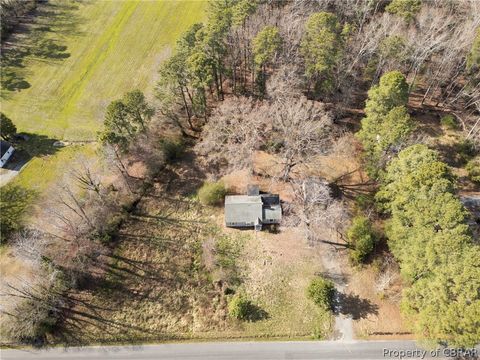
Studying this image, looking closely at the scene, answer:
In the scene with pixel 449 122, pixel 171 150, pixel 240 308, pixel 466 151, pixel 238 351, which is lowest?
pixel 238 351

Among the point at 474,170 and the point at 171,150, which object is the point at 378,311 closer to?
the point at 474,170

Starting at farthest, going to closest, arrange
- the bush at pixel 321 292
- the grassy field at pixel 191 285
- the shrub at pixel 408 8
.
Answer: the shrub at pixel 408 8
the grassy field at pixel 191 285
the bush at pixel 321 292

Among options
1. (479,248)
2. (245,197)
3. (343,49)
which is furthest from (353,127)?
(479,248)

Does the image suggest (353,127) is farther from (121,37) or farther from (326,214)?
(121,37)

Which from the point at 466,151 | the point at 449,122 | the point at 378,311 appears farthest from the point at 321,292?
Answer: the point at 449,122

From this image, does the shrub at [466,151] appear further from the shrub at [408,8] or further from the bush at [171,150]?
the bush at [171,150]

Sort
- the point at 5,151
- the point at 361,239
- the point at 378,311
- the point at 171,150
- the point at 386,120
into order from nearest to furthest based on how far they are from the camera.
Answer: the point at 378,311 < the point at 361,239 < the point at 386,120 < the point at 5,151 < the point at 171,150

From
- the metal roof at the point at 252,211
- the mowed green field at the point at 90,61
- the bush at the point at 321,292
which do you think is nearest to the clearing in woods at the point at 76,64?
the mowed green field at the point at 90,61
